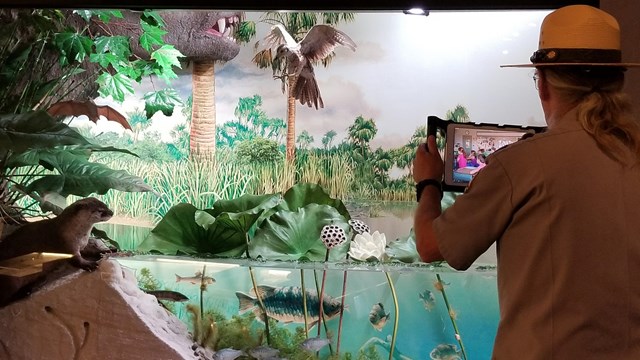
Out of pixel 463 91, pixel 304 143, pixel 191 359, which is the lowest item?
pixel 191 359

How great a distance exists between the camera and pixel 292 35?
7.04 ft

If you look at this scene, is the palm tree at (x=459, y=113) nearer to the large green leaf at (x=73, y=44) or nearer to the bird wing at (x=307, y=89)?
the bird wing at (x=307, y=89)

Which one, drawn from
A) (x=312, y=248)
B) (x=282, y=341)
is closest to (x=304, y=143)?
(x=312, y=248)

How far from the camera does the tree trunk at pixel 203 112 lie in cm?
218

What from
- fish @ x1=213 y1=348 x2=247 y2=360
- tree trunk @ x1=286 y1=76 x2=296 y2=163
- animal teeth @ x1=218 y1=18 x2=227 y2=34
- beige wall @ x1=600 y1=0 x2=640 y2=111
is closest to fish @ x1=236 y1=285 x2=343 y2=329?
fish @ x1=213 y1=348 x2=247 y2=360

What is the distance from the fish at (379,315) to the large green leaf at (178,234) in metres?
0.55

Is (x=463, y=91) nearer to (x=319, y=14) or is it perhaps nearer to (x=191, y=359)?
(x=319, y=14)

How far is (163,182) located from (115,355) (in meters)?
0.53

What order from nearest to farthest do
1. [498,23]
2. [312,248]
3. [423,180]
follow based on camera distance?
[423,180]
[498,23]
[312,248]

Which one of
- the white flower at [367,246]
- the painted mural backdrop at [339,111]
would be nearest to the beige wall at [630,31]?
the painted mural backdrop at [339,111]

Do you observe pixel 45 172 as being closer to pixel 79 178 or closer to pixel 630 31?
pixel 79 178

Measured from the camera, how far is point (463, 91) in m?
2.08

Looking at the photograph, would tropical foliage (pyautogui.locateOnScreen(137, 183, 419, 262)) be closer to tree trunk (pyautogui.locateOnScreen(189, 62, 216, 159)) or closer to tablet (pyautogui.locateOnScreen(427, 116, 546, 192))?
tree trunk (pyautogui.locateOnScreen(189, 62, 216, 159))

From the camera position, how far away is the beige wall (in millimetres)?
1932
